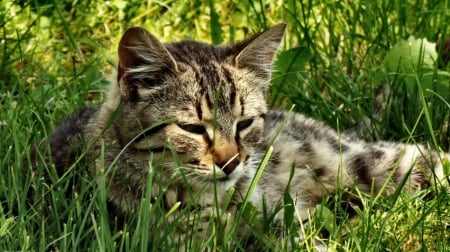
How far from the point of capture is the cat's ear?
3.77m

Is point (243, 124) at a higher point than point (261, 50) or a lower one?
lower

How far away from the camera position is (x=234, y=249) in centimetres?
333

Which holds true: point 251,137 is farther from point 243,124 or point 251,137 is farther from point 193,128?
point 193,128

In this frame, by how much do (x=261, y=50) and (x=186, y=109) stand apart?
0.47 metres

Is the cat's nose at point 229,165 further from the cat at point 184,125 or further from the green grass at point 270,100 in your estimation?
the green grass at point 270,100

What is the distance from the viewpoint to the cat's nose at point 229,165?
11.6 feet

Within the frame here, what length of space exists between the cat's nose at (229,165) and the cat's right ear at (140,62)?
0.41 metres

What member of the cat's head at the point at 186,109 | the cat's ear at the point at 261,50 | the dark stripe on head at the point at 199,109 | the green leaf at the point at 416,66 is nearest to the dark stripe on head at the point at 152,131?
the cat's head at the point at 186,109

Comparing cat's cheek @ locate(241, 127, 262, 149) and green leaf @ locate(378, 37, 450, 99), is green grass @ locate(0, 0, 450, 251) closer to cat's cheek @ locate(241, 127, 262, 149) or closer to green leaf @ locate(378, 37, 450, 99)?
green leaf @ locate(378, 37, 450, 99)

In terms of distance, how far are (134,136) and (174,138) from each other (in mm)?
169

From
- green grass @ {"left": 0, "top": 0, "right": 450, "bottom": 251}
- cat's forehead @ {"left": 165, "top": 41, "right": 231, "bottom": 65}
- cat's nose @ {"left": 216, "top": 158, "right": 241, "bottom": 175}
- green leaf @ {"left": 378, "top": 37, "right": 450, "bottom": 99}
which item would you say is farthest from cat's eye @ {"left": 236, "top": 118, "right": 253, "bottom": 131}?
green leaf @ {"left": 378, "top": 37, "right": 450, "bottom": 99}

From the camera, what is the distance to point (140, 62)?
→ 355 centimetres

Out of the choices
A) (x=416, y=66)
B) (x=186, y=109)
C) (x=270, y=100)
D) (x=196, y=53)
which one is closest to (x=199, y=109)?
(x=186, y=109)

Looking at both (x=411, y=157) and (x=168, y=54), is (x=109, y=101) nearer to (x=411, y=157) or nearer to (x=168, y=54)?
(x=168, y=54)
